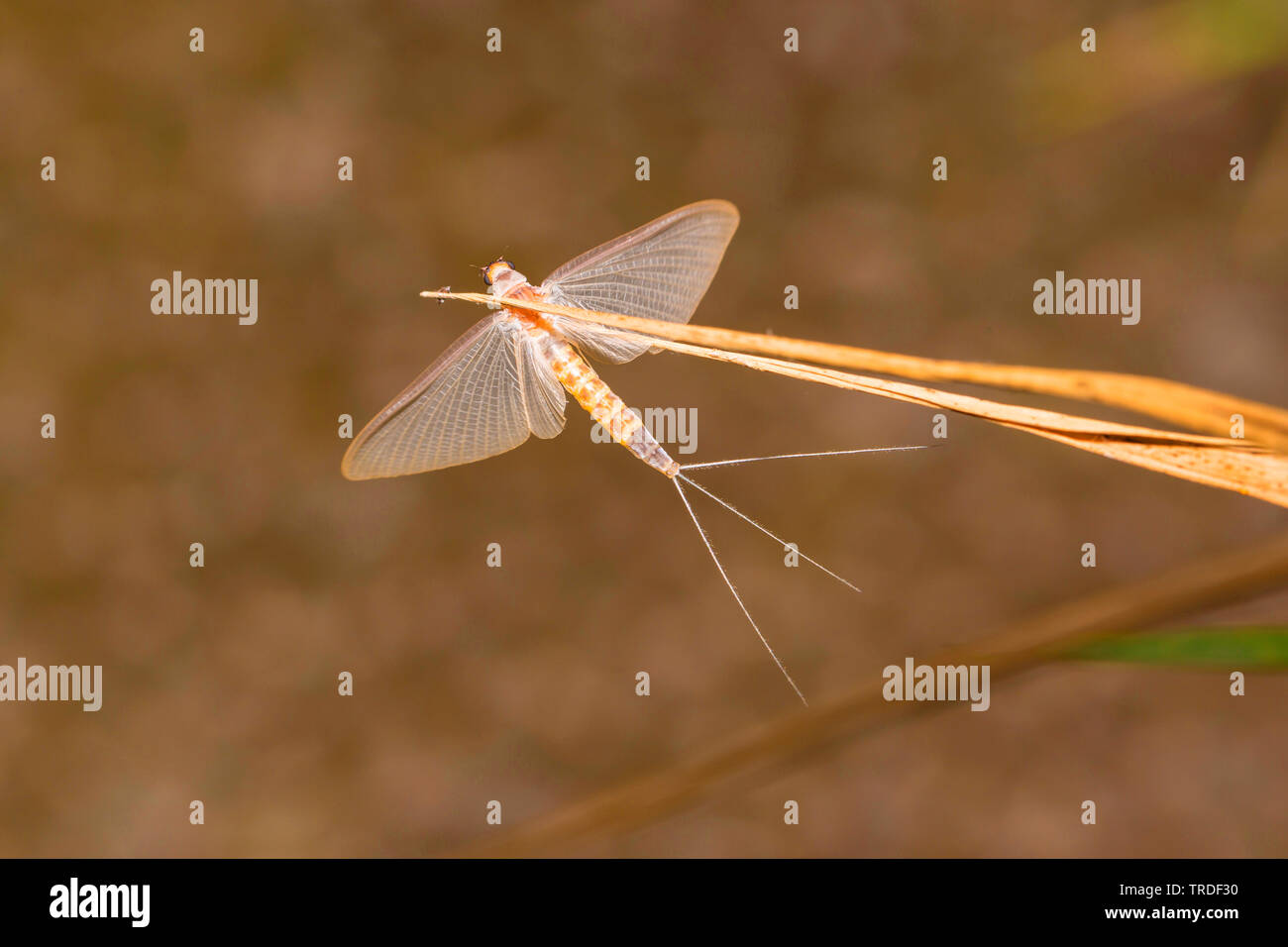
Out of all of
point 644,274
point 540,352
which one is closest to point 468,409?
point 540,352

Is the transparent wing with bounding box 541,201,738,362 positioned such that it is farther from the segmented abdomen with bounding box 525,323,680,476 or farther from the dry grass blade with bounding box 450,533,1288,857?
the dry grass blade with bounding box 450,533,1288,857

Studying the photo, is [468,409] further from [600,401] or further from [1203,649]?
[1203,649]

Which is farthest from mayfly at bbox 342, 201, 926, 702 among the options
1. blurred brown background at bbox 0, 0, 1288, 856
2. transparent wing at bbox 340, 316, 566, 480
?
blurred brown background at bbox 0, 0, 1288, 856

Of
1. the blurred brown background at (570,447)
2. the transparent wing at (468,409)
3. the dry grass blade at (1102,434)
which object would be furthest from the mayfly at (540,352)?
the blurred brown background at (570,447)

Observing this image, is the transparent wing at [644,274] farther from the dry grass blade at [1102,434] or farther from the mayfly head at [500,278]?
the dry grass blade at [1102,434]

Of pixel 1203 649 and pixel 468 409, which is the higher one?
pixel 468 409

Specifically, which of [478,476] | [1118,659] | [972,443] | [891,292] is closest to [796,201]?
[891,292]

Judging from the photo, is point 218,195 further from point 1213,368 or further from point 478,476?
point 1213,368
